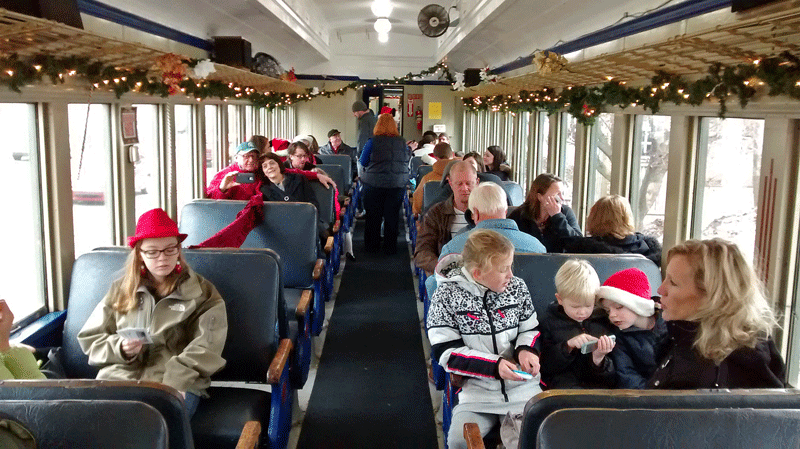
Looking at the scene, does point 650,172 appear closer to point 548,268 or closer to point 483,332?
point 548,268

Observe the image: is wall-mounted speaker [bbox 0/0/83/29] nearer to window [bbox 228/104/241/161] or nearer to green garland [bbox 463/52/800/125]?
green garland [bbox 463/52/800/125]

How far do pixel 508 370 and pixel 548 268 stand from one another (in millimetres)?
785

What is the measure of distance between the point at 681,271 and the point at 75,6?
A: 3.32 m

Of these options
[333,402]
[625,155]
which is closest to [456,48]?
[625,155]

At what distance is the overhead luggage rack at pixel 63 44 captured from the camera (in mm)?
2846

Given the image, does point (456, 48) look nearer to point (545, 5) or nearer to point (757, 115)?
point (545, 5)

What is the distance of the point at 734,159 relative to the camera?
13.7 ft

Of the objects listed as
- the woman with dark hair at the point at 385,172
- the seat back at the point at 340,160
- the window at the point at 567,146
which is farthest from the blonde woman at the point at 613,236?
the seat back at the point at 340,160

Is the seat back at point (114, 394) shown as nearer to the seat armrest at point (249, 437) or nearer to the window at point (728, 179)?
the seat armrest at point (249, 437)

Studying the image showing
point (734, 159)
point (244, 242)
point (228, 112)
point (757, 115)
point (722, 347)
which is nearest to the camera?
point (722, 347)

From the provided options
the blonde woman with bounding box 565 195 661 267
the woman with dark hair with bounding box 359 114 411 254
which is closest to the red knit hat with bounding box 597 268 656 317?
the blonde woman with bounding box 565 195 661 267

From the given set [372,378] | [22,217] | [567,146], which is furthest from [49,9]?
[567,146]

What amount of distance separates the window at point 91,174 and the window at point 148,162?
651 mm

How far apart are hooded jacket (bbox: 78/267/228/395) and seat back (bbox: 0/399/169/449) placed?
119 centimetres
